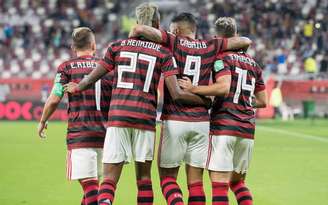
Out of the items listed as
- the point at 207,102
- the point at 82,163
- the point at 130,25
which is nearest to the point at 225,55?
the point at 207,102

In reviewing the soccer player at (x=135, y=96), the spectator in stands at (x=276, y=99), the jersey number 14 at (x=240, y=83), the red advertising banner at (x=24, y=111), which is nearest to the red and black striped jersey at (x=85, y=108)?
the soccer player at (x=135, y=96)

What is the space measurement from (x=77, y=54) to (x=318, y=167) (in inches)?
290

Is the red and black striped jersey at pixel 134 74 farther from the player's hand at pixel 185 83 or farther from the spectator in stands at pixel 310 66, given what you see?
the spectator in stands at pixel 310 66

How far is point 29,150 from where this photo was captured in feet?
54.9

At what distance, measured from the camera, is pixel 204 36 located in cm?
3266

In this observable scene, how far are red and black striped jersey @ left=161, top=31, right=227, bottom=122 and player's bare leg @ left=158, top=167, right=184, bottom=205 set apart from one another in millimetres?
540

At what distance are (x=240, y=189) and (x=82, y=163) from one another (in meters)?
1.73

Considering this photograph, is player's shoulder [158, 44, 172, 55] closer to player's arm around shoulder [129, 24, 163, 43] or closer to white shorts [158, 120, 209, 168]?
player's arm around shoulder [129, 24, 163, 43]

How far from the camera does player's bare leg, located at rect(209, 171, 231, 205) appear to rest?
7680 millimetres

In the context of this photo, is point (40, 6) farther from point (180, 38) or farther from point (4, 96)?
point (180, 38)

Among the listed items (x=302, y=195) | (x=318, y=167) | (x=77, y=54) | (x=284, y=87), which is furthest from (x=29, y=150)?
(x=284, y=87)

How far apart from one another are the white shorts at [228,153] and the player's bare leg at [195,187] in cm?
14

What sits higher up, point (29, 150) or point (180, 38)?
point (180, 38)

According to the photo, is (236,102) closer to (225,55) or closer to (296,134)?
(225,55)
